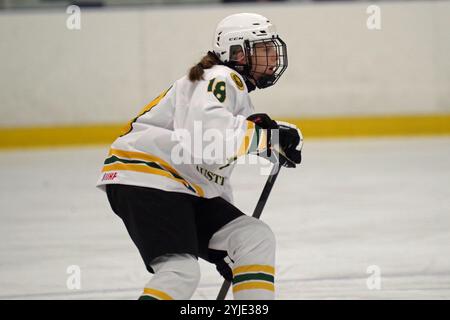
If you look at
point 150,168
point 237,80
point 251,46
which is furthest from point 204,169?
point 251,46

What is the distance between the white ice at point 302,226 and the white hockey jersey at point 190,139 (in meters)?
0.84

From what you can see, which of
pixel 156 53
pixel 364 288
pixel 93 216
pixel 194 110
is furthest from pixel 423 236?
pixel 156 53

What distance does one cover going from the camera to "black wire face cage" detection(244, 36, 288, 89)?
2451 millimetres

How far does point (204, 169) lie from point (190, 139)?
6.8 inches

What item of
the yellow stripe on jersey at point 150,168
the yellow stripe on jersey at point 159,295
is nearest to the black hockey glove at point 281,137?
the yellow stripe on jersey at point 150,168

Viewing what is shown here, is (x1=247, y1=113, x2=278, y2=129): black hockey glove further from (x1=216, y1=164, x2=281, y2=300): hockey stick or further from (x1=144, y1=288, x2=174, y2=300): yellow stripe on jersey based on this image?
(x1=144, y1=288, x2=174, y2=300): yellow stripe on jersey

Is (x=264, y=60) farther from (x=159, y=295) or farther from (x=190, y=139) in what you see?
(x=159, y=295)

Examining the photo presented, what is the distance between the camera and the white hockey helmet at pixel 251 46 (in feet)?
8.05

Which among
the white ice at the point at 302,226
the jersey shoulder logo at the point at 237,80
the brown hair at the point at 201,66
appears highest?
the brown hair at the point at 201,66

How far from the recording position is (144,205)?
232cm

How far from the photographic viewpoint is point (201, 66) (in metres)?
2.39

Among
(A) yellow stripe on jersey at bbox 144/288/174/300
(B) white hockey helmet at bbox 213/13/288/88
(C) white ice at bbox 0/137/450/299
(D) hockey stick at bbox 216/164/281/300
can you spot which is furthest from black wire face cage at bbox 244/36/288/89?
(C) white ice at bbox 0/137/450/299

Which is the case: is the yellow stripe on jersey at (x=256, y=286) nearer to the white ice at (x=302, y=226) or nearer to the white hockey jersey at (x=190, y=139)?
the white hockey jersey at (x=190, y=139)

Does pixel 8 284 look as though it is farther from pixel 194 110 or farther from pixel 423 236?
pixel 423 236
